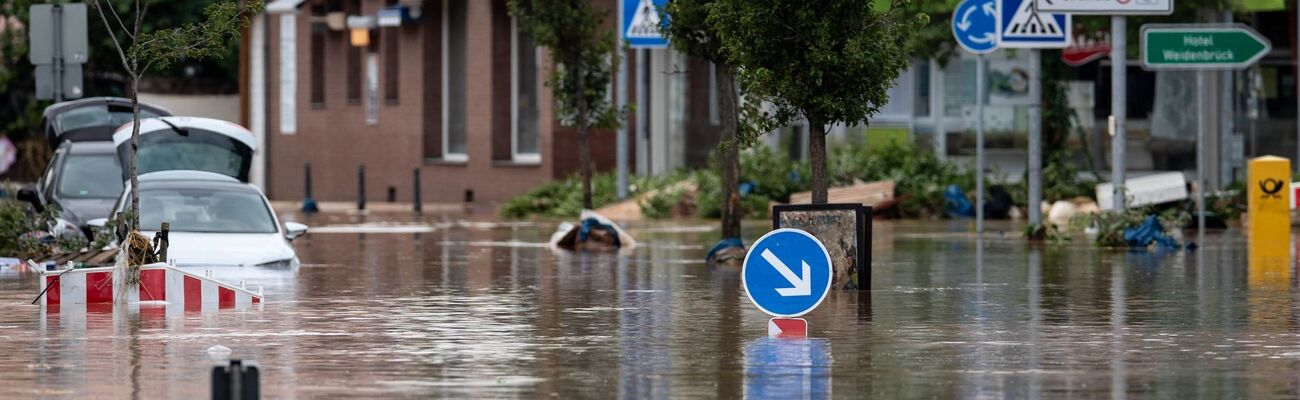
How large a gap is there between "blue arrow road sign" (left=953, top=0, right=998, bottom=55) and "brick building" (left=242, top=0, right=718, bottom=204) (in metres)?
11.9

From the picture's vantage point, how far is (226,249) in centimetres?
2034

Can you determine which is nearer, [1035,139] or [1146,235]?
[1146,235]

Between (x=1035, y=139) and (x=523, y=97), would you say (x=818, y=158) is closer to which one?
(x=1035, y=139)

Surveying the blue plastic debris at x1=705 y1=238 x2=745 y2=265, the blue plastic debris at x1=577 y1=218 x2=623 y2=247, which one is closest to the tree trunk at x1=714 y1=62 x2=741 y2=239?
the blue plastic debris at x1=705 y1=238 x2=745 y2=265

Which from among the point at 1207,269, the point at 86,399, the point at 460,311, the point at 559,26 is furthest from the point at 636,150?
the point at 86,399

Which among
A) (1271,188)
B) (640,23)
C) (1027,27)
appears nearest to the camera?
(1027,27)

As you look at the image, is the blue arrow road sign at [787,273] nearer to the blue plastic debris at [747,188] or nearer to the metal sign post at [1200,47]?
the metal sign post at [1200,47]

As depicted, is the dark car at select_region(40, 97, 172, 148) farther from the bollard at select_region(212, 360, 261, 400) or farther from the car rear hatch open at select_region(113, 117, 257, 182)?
the bollard at select_region(212, 360, 261, 400)

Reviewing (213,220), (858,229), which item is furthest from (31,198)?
(858,229)

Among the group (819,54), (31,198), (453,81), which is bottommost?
(31,198)

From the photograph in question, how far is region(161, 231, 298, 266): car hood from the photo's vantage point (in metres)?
20.0

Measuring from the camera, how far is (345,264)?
22.6 m

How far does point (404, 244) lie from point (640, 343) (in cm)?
1402

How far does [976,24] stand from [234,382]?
18.7 metres
